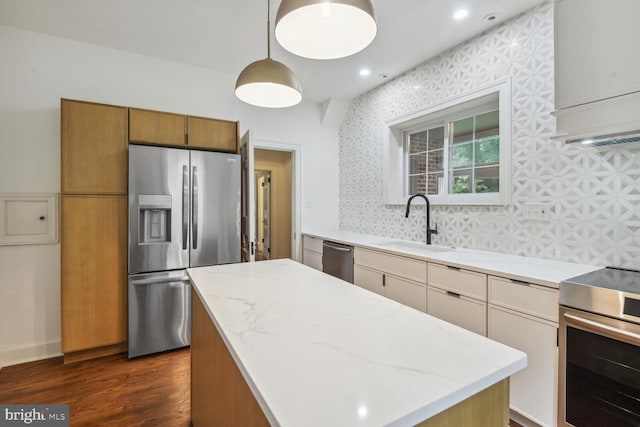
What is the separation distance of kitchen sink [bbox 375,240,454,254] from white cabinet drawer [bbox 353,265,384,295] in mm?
271

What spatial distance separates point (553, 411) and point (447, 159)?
2081 millimetres

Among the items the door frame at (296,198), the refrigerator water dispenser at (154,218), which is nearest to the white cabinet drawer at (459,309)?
the door frame at (296,198)

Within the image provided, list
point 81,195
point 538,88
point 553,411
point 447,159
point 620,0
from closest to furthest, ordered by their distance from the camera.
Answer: point 620,0
point 553,411
point 538,88
point 81,195
point 447,159

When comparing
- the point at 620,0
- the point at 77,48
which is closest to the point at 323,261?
the point at 620,0

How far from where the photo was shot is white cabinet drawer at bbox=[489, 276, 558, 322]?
1.53 metres

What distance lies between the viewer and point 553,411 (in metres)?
1.56

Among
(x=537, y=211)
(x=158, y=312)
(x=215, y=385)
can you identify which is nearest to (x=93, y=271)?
(x=158, y=312)

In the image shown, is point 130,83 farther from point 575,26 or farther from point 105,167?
point 575,26

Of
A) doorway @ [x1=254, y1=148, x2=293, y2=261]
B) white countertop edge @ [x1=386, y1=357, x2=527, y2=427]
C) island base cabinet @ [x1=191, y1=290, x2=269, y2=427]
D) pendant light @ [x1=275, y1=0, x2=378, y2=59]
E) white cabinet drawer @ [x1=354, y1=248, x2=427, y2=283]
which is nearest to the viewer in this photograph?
white countertop edge @ [x1=386, y1=357, x2=527, y2=427]

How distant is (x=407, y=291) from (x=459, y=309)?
46 cm

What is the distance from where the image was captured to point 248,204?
9.59 ft

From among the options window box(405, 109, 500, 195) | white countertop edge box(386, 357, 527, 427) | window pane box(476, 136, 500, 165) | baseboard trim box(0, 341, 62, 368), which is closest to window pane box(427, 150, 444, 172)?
window box(405, 109, 500, 195)

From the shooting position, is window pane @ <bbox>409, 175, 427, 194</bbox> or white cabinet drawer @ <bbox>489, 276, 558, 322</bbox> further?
window pane @ <bbox>409, 175, 427, 194</bbox>

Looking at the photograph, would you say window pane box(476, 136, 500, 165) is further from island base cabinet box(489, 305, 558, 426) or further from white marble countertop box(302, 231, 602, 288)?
island base cabinet box(489, 305, 558, 426)
